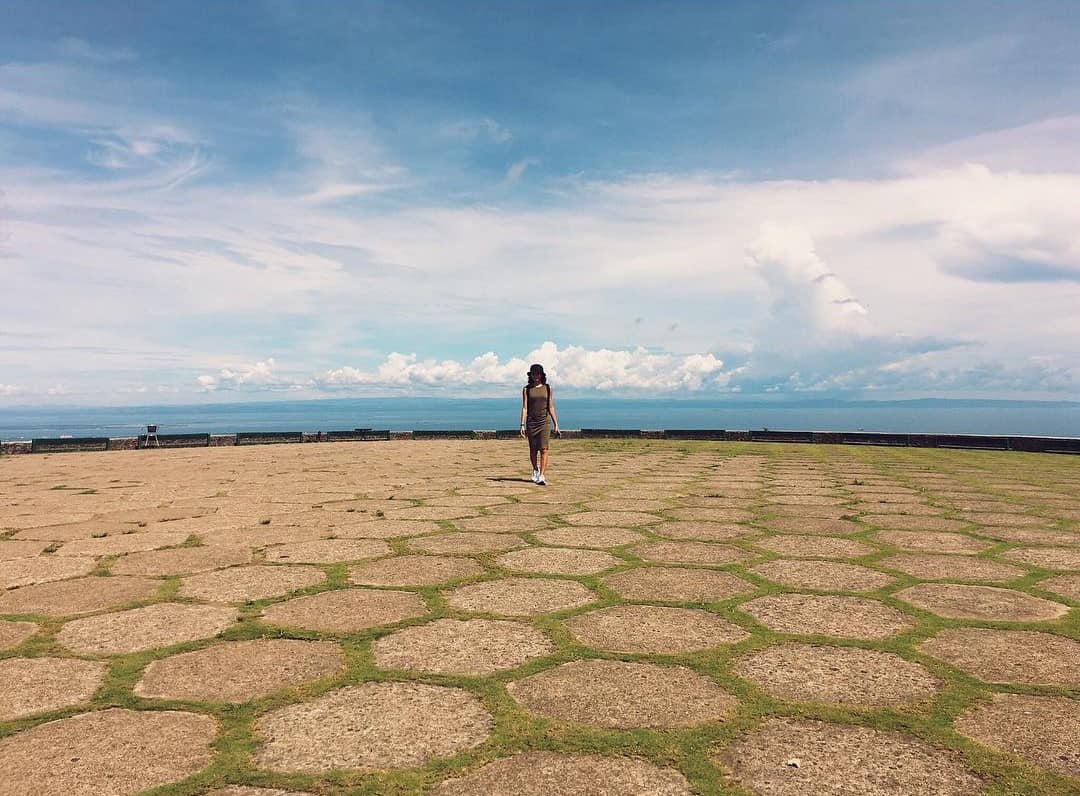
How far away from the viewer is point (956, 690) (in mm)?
2039

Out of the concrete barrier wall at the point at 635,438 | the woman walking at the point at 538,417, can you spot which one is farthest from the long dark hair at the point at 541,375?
the concrete barrier wall at the point at 635,438

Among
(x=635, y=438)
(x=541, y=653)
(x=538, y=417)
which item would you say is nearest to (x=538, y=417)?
(x=538, y=417)

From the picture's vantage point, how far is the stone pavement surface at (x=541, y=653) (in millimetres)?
1638

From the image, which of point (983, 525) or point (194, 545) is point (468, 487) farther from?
point (983, 525)

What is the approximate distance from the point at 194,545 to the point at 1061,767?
14.4 ft

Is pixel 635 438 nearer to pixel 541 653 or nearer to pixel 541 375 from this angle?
pixel 541 375

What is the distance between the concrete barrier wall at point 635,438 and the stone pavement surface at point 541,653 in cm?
997

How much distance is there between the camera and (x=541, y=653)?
2389 millimetres

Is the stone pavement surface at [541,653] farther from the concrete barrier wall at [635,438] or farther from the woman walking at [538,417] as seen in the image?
the concrete barrier wall at [635,438]

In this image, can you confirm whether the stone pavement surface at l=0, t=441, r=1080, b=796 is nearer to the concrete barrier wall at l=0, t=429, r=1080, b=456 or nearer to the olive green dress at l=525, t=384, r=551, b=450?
the olive green dress at l=525, t=384, r=551, b=450

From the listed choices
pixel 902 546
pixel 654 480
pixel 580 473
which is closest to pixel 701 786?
pixel 902 546

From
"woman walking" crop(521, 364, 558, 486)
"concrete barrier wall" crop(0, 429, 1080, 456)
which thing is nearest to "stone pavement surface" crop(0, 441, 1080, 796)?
"woman walking" crop(521, 364, 558, 486)

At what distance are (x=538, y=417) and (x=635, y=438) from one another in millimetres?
10177

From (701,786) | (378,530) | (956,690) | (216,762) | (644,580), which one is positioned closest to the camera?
(701,786)
